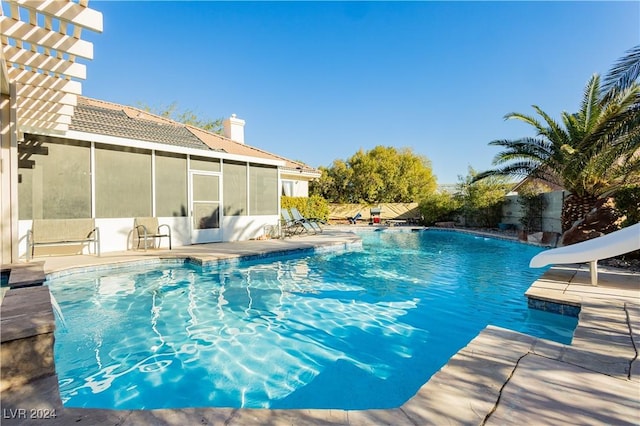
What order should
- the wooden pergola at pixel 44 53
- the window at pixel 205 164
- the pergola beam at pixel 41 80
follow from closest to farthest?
the wooden pergola at pixel 44 53 → the pergola beam at pixel 41 80 → the window at pixel 205 164

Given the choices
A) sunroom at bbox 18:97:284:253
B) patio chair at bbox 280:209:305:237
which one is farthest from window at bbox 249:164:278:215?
patio chair at bbox 280:209:305:237

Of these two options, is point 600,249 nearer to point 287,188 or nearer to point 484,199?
point 484,199

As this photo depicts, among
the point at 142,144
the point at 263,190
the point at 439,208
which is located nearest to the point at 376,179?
the point at 439,208

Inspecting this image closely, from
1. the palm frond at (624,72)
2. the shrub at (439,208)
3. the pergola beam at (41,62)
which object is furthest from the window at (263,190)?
the shrub at (439,208)

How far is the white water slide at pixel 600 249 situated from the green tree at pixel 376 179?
20.6 metres

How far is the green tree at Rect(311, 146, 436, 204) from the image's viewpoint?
2647 centimetres

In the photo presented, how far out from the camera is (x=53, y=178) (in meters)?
7.88

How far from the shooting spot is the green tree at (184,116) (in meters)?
33.0

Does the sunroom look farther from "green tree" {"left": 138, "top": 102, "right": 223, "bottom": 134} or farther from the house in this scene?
"green tree" {"left": 138, "top": 102, "right": 223, "bottom": 134}

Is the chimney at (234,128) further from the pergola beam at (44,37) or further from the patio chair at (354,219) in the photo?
the pergola beam at (44,37)

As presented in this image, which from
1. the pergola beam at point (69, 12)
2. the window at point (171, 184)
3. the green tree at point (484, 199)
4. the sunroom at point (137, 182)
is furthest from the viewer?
the green tree at point (484, 199)

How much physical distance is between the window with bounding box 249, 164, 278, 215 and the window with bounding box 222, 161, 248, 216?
31cm

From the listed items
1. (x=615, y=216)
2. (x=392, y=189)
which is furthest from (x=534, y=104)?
(x=392, y=189)

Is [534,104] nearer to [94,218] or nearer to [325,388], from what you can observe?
[325,388]
